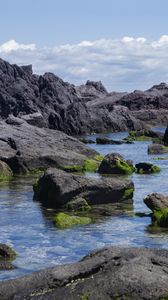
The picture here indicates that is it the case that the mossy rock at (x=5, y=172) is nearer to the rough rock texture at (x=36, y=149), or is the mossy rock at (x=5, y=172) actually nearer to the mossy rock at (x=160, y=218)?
the rough rock texture at (x=36, y=149)

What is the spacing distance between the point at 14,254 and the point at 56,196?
512 inches

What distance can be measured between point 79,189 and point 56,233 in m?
7.73

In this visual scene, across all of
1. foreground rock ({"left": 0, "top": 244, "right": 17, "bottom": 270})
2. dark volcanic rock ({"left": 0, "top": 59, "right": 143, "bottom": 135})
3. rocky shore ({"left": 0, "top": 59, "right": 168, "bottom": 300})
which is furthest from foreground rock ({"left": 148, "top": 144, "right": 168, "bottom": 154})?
foreground rock ({"left": 0, "top": 244, "right": 17, "bottom": 270})

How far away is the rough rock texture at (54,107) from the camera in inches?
5010

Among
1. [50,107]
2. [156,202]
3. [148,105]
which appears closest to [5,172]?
[156,202]

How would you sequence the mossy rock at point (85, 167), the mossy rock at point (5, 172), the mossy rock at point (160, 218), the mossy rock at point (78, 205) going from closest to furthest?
the mossy rock at point (160, 218), the mossy rock at point (78, 205), the mossy rock at point (5, 172), the mossy rock at point (85, 167)

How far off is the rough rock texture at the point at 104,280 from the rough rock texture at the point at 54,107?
10022cm

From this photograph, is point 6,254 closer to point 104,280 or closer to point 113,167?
point 104,280

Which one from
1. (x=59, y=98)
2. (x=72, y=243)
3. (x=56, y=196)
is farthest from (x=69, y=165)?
(x=59, y=98)

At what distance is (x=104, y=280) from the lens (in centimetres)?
1470

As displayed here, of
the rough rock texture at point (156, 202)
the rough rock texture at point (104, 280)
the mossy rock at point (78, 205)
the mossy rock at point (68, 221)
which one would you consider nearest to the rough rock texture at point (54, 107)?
the mossy rock at point (78, 205)

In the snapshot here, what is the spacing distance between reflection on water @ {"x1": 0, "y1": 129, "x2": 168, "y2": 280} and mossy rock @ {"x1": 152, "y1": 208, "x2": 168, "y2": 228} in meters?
0.57

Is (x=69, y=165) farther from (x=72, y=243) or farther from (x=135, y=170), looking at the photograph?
(x=72, y=243)

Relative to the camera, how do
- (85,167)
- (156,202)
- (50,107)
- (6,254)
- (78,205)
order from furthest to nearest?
1. (50,107)
2. (85,167)
3. (78,205)
4. (156,202)
5. (6,254)
